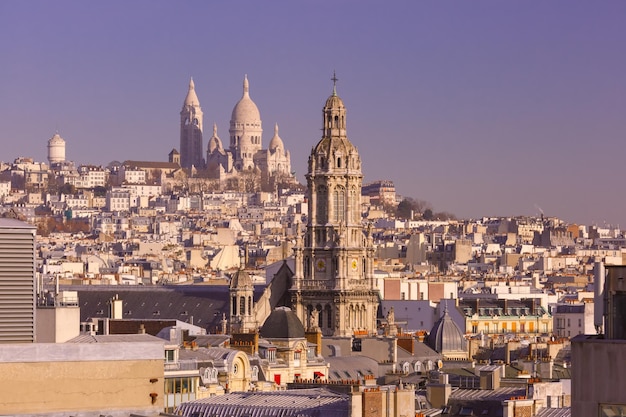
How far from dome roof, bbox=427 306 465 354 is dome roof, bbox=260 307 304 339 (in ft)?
32.4

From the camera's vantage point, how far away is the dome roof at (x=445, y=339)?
65.2 meters

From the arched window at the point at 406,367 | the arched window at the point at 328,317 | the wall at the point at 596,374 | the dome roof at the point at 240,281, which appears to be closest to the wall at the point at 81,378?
the wall at the point at 596,374

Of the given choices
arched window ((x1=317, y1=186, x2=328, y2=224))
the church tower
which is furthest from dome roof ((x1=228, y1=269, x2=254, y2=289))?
arched window ((x1=317, y1=186, x2=328, y2=224))

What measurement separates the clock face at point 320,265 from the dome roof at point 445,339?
27.8ft

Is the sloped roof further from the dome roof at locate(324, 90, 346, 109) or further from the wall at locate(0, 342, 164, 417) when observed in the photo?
the wall at locate(0, 342, 164, 417)

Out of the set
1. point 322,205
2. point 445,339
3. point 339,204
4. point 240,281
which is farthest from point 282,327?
point 322,205

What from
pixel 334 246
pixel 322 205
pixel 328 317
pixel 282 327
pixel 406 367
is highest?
pixel 322 205

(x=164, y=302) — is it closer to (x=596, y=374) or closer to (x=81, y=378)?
(x=81, y=378)

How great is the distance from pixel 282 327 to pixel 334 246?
20.8 metres

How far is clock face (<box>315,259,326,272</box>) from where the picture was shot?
75.0 meters

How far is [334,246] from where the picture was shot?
75250 millimetres

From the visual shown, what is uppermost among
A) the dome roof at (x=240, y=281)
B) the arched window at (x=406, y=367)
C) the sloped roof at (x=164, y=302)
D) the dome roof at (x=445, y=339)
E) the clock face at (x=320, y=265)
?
the clock face at (x=320, y=265)

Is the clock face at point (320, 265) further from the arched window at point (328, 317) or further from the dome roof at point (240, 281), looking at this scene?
the dome roof at point (240, 281)

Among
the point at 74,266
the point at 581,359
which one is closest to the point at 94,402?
the point at 581,359
